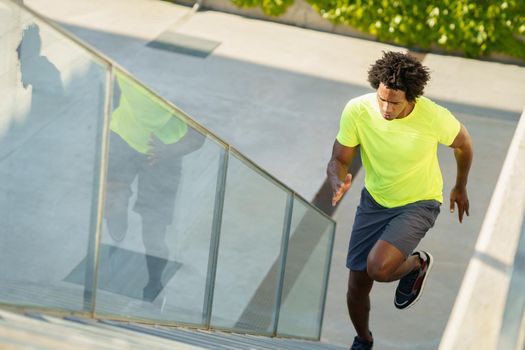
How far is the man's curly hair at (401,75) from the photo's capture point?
4801mm

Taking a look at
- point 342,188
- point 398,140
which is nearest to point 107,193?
point 342,188

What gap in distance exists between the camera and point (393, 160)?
5039 millimetres

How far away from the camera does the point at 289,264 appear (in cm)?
560

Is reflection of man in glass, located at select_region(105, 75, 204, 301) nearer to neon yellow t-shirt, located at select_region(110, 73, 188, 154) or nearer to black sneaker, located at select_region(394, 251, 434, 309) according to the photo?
neon yellow t-shirt, located at select_region(110, 73, 188, 154)

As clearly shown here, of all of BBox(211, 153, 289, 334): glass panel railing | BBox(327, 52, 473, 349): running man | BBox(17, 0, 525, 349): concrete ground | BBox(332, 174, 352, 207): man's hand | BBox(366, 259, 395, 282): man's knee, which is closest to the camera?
BBox(211, 153, 289, 334): glass panel railing

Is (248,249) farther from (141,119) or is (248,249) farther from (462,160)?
(141,119)

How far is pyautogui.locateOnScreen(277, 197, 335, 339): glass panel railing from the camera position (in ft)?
17.8

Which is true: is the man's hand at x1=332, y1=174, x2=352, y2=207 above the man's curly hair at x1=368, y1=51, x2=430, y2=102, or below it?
below

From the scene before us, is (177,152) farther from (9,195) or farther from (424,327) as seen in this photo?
(424,327)

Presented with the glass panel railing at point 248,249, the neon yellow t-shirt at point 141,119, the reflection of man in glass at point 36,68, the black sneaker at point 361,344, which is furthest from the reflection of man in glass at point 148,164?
the black sneaker at point 361,344

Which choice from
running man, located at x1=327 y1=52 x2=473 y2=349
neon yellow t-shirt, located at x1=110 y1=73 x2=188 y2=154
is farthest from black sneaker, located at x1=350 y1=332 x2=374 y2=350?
neon yellow t-shirt, located at x1=110 y1=73 x2=188 y2=154

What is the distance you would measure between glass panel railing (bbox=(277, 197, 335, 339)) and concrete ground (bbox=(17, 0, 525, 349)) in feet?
1.82

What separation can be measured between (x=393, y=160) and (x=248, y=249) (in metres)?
0.88

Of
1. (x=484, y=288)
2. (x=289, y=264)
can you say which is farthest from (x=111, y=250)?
(x=289, y=264)
